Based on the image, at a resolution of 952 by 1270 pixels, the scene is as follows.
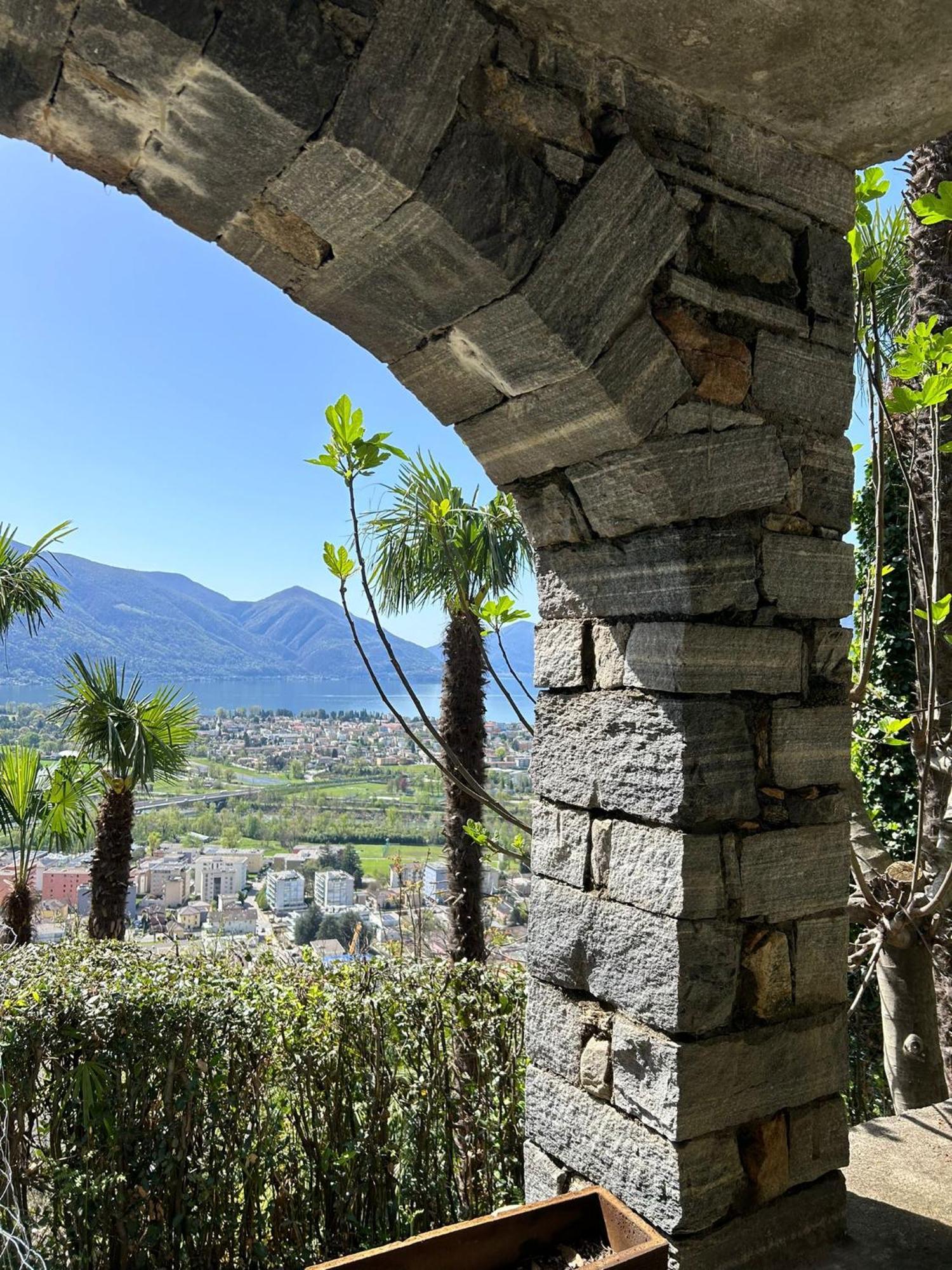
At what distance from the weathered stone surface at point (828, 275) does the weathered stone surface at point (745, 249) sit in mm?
39

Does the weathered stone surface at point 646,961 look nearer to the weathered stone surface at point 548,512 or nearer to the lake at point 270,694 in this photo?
the weathered stone surface at point 548,512

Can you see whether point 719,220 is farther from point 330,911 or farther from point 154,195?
point 330,911

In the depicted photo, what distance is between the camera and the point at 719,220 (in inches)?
61.5

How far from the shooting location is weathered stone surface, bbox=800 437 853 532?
1.65 metres

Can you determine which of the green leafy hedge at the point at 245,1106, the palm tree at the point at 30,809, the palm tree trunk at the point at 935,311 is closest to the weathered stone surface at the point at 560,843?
the green leafy hedge at the point at 245,1106

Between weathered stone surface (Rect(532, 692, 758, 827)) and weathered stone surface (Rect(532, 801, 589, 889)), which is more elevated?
weathered stone surface (Rect(532, 692, 758, 827))

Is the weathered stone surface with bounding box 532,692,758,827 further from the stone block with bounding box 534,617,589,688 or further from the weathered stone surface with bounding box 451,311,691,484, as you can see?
the weathered stone surface with bounding box 451,311,691,484

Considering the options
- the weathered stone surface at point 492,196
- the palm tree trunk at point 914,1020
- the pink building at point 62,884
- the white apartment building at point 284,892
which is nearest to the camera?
the weathered stone surface at point 492,196

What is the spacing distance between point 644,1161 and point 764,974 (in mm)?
394

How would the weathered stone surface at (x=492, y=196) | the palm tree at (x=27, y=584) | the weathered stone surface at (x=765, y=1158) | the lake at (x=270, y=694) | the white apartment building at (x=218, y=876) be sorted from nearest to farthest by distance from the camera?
the weathered stone surface at (x=492, y=196) → the weathered stone surface at (x=765, y=1158) → the palm tree at (x=27, y=584) → the white apartment building at (x=218, y=876) → the lake at (x=270, y=694)

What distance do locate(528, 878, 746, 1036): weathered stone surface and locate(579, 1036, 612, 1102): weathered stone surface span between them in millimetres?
90

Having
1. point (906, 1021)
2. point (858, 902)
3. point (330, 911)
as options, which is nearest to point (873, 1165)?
point (858, 902)

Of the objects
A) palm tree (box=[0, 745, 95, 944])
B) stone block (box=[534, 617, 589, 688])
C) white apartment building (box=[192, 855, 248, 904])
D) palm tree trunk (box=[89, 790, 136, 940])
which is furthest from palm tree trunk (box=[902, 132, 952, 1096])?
white apartment building (box=[192, 855, 248, 904])

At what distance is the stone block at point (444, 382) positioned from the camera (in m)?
1.58
